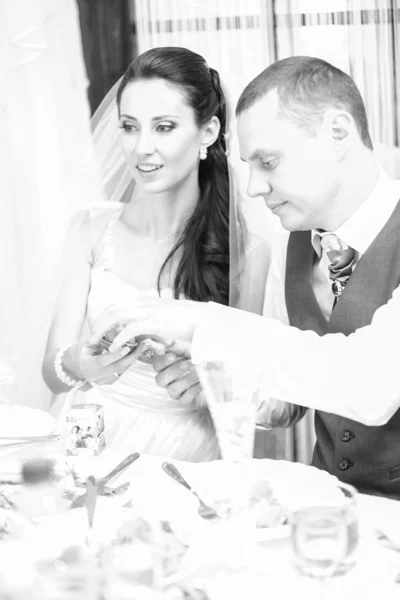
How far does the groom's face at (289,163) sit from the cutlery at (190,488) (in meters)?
0.64

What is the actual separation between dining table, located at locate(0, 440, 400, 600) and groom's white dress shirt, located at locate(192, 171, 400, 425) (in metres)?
0.14

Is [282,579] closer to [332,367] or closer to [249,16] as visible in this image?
[332,367]

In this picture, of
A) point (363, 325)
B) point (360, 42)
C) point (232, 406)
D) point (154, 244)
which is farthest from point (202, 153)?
point (360, 42)

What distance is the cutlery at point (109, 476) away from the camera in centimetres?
122

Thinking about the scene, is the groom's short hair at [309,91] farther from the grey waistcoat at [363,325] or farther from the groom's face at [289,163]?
the grey waistcoat at [363,325]

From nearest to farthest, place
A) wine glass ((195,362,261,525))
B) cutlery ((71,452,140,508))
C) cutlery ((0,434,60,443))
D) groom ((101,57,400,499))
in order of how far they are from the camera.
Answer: wine glass ((195,362,261,525))
cutlery ((71,452,140,508))
groom ((101,57,400,499))
cutlery ((0,434,60,443))

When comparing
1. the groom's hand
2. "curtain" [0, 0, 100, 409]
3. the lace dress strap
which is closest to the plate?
the groom's hand

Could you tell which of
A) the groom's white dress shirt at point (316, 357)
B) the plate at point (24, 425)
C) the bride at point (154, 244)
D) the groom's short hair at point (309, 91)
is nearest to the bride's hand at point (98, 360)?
the bride at point (154, 244)

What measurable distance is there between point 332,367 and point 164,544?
0.51 metres

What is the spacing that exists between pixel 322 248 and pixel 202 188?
0.56m

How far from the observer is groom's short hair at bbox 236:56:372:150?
1.61 meters

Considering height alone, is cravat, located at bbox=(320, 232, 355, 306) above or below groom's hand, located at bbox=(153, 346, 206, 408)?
above

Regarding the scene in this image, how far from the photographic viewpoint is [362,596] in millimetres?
920

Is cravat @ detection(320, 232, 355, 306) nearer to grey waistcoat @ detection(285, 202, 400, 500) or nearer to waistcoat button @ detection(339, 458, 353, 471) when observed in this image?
grey waistcoat @ detection(285, 202, 400, 500)
